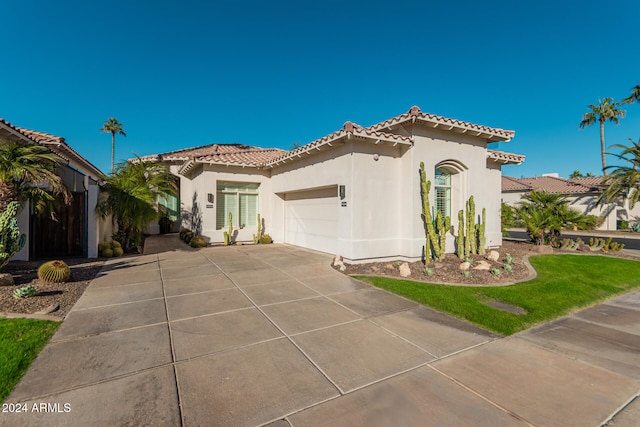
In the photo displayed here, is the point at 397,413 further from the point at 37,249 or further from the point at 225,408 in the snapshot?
the point at 37,249

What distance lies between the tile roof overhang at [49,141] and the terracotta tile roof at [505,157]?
1523 centimetres

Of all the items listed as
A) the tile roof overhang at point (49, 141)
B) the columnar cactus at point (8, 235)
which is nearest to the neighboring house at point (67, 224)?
the tile roof overhang at point (49, 141)

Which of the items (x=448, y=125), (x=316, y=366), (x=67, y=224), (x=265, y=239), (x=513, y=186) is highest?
(x=513, y=186)

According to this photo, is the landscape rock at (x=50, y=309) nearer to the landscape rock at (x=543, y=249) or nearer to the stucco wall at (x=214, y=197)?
the stucco wall at (x=214, y=197)

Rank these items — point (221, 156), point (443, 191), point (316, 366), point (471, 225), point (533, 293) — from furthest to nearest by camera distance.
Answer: point (221, 156)
point (443, 191)
point (471, 225)
point (533, 293)
point (316, 366)

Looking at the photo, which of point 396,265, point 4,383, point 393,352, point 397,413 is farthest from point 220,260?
point 397,413

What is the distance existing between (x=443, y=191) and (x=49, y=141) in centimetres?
1487

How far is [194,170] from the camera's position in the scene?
14.8 meters

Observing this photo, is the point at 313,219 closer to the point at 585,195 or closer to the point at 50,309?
the point at 50,309

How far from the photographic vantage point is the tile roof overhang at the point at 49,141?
8.59 metres

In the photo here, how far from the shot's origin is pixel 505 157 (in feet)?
39.9

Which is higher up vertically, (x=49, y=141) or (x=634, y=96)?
(x=634, y=96)

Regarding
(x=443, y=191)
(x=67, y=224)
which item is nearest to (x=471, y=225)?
(x=443, y=191)

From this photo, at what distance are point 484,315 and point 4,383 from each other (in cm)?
656
